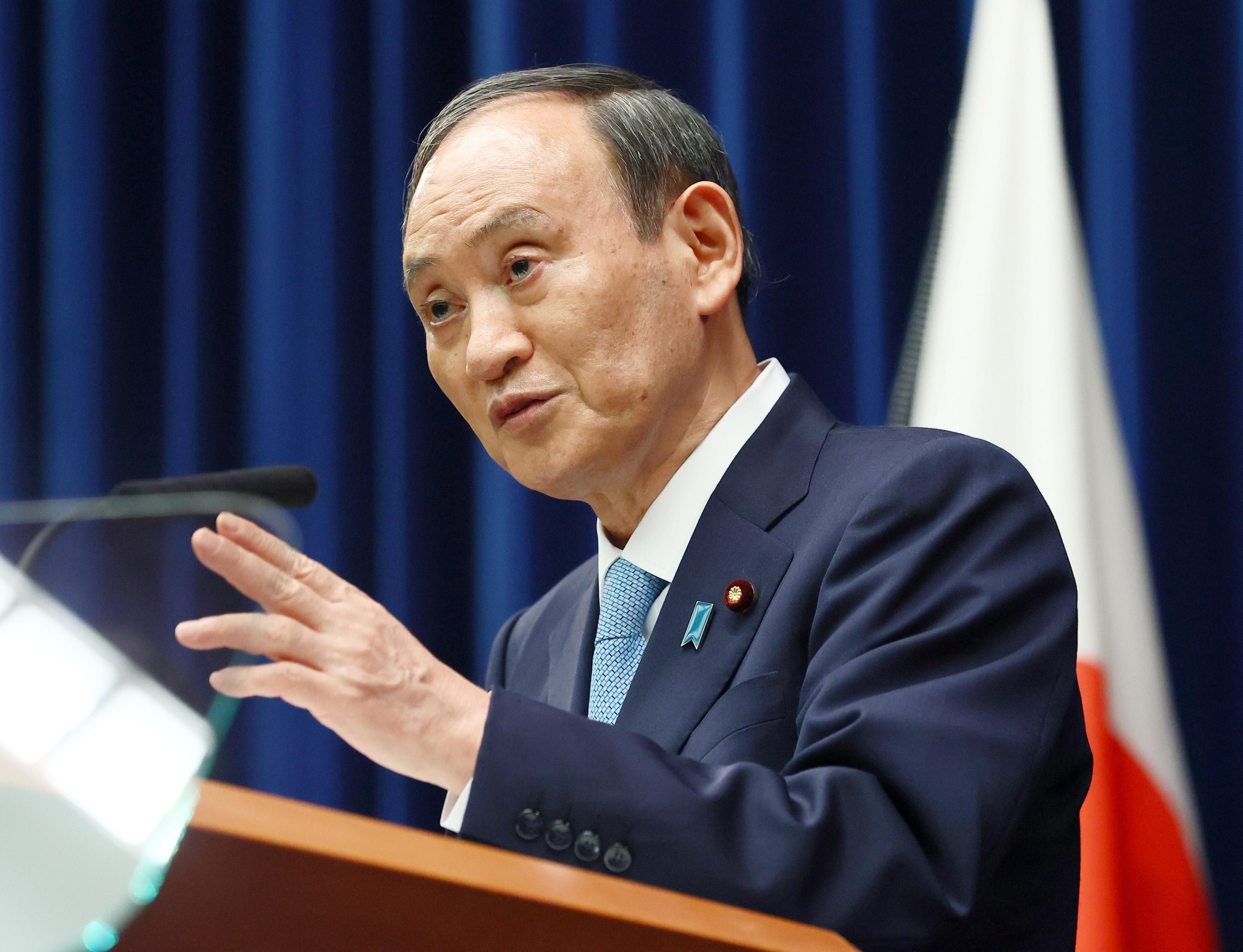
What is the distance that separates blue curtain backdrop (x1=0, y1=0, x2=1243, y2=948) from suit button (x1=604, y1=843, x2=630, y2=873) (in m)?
1.38

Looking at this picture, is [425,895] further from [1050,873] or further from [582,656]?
[582,656]

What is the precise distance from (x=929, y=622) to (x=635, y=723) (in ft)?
1.02

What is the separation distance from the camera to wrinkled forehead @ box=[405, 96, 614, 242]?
1.43 metres

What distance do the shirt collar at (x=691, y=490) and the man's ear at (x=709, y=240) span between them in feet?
0.41

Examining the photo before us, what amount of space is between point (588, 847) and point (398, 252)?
6.00ft

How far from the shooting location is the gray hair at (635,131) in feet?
4.91

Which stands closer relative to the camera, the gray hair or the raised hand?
the raised hand

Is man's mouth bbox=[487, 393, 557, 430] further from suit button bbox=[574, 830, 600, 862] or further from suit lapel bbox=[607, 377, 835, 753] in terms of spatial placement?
suit button bbox=[574, 830, 600, 862]

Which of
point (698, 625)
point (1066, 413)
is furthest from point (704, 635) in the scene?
point (1066, 413)

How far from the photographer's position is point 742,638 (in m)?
1.22

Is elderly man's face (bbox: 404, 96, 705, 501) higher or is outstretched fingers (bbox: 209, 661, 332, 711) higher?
elderly man's face (bbox: 404, 96, 705, 501)

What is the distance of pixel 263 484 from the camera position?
1.20 m

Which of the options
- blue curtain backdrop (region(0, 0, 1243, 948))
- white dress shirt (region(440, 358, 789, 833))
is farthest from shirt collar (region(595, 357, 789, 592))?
blue curtain backdrop (region(0, 0, 1243, 948))

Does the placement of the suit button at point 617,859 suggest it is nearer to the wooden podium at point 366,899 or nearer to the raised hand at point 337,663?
the raised hand at point 337,663
